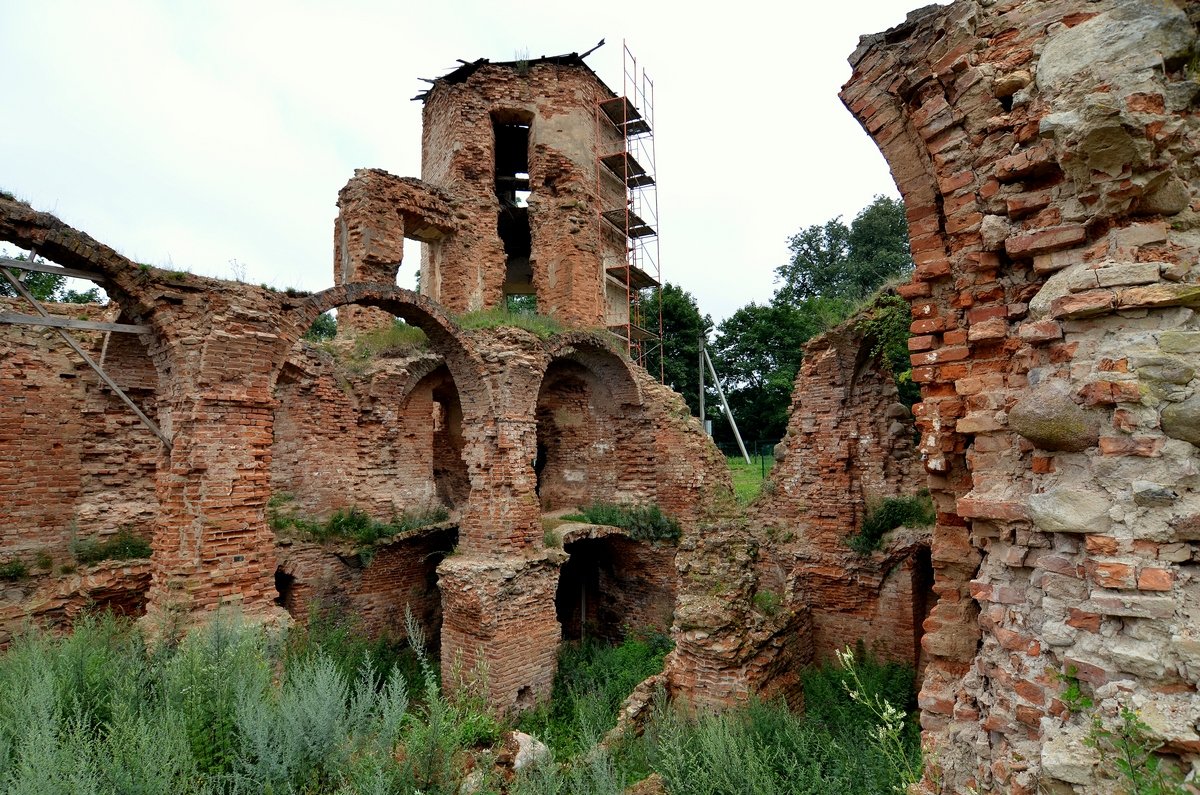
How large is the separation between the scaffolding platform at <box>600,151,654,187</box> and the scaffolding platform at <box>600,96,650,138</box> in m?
0.76

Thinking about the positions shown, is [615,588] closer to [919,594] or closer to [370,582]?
[370,582]

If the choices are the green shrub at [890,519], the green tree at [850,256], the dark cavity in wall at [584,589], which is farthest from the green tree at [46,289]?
the green tree at [850,256]

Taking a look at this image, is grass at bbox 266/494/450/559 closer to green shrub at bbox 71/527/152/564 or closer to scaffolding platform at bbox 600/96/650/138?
green shrub at bbox 71/527/152/564

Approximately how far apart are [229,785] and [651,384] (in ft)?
33.5

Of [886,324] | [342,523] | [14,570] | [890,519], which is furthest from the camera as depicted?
[342,523]

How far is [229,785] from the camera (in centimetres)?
376

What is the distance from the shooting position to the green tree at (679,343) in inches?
1227

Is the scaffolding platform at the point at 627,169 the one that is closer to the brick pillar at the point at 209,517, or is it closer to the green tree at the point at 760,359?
the brick pillar at the point at 209,517

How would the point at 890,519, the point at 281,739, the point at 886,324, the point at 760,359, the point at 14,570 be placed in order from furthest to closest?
the point at 760,359
the point at 890,519
the point at 886,324
the point at 14,570
the point at 281,739

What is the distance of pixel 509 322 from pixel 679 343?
22.0 meters

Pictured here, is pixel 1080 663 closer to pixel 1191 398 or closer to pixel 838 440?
pixel 1191 398

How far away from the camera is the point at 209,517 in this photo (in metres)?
7.06

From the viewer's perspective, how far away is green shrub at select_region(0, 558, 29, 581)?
7.68 metres

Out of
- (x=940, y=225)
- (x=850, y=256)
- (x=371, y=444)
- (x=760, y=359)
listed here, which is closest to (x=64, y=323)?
(x=371, y=444)
